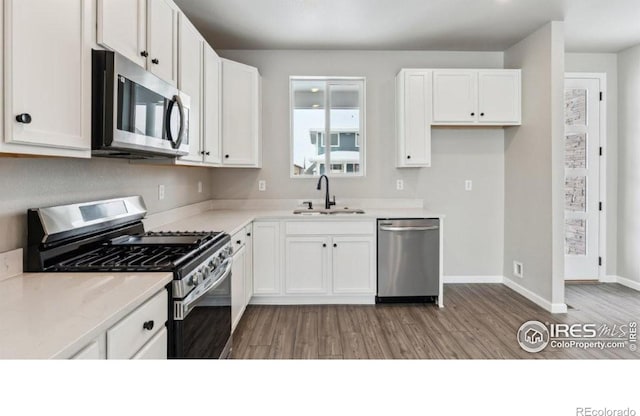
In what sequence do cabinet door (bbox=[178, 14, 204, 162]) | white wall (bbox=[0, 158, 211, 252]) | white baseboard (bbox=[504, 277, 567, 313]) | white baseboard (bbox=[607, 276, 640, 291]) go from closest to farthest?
white wall (bbox=[0, 158, 211, 252]) < cabinet door (bbox=[178, 14, 204, 162]) < white baseboard (bbox=[504, 277, 567, 313]) < white baseboard (bbox=[607, 276, 640, 291])

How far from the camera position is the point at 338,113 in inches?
171

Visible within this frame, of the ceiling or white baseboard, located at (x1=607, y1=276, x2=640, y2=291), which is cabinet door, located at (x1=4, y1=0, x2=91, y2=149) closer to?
the ceiling

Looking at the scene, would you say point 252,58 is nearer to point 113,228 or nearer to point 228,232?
point 228,232

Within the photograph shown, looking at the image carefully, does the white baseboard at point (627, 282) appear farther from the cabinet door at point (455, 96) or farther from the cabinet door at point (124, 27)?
the cabinet door at point (124, 27)

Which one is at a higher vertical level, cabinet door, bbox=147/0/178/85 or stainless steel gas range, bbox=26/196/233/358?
cabinet door, bbox=147/0/178/85

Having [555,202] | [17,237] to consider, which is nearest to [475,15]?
[555,202]

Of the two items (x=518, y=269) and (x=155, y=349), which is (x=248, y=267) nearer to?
(x=155, y=349)

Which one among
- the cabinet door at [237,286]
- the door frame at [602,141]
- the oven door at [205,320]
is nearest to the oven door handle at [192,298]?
the oven door at [205,320]

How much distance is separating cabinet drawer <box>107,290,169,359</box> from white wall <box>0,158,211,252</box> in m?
0.64

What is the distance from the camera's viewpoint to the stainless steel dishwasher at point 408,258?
363cm

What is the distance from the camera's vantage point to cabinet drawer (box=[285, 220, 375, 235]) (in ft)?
12.0

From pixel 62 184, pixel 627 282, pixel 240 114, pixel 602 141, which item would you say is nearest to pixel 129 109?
pixel 62 184

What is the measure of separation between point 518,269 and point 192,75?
143 inches

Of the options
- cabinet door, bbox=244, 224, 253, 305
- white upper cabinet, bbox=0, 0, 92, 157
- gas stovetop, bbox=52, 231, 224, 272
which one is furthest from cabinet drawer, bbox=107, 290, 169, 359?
cabinet door, bbox=244, 224, 253, 305
